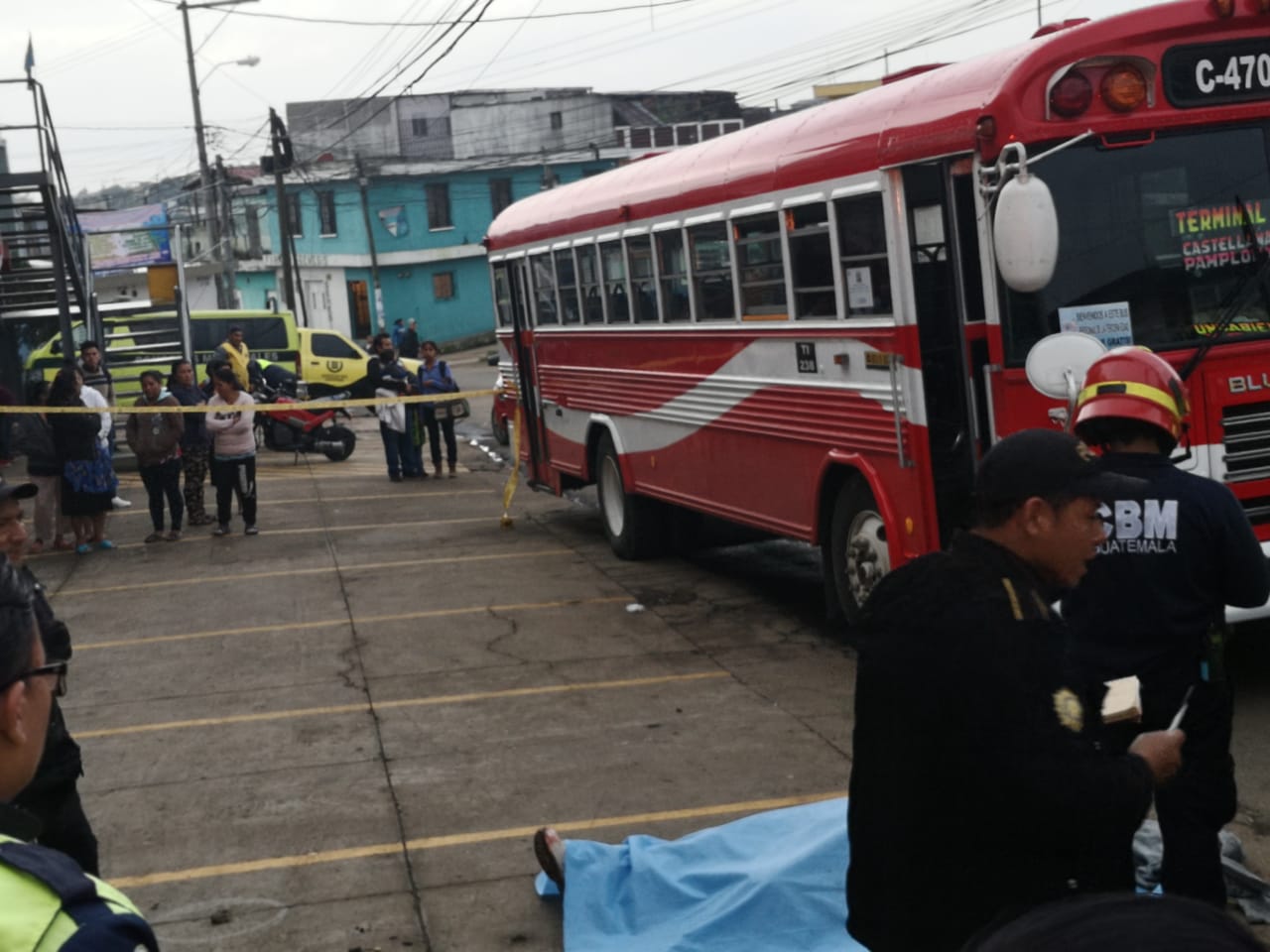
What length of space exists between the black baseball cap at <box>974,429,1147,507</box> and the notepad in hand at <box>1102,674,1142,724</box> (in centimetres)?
48

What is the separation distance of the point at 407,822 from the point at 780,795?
1.60m

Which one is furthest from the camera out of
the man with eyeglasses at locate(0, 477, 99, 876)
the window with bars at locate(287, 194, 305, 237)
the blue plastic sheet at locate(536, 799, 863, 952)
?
the window with bars at locate(287, 194, 305, 237)

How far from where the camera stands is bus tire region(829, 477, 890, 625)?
9359 mm

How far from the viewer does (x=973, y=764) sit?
2.99 metres

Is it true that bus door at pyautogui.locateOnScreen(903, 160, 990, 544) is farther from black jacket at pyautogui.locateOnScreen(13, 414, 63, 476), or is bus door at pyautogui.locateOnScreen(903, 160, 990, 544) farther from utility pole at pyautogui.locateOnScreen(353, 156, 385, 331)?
utility pole at pyautogui.locateOnScreen(353, 156, 385, 331)

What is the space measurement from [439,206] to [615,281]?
155ft

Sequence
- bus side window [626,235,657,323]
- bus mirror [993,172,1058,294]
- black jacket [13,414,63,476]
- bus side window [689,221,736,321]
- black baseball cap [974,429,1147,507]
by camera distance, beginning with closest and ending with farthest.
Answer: black baseball cap [974,429,1147,507] < bus mirror [993,172,1058,294] < bus side window [689,221,736,321] < bus side window [626,235,657,323] < black jacket [13,414,63,476]

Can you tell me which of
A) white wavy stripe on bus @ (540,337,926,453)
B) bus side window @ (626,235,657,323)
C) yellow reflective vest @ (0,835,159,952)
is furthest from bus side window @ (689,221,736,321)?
yellow reflective vest @ (0,835,159,952)

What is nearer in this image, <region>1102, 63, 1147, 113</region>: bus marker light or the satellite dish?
the satellite dish

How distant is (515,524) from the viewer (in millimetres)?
16859

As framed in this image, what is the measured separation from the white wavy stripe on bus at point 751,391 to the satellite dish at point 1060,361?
1257 millimetres

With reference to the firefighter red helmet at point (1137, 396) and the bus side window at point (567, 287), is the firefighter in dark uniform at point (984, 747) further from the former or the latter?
the bus side window at point (567, 287)

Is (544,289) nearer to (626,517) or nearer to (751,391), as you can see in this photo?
(626,517)

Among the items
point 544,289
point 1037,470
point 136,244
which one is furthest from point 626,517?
point 136,244
